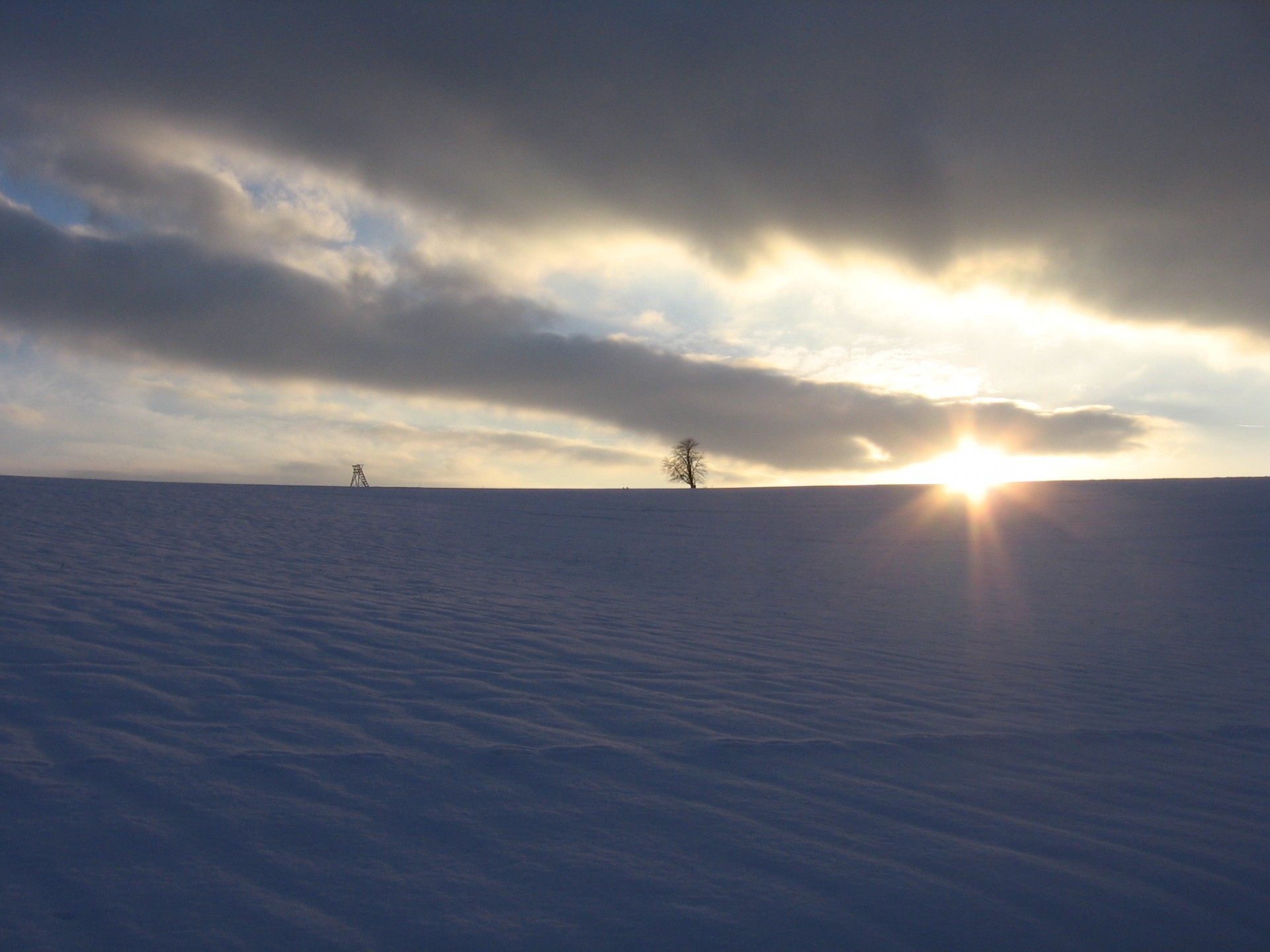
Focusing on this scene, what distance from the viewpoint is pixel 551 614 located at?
8.47m

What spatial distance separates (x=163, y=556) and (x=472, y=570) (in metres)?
4.19

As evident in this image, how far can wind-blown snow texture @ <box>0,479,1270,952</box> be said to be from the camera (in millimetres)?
2781

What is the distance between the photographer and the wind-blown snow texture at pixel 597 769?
9.12ft

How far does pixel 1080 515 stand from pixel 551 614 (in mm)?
18634

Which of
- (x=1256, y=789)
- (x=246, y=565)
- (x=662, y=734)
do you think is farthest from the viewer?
(x=246, y=565)

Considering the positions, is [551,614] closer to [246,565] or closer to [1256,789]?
[246,565]

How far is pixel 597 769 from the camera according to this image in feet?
13.2

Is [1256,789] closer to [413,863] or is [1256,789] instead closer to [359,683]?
[413,863]

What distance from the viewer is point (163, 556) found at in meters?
10.1

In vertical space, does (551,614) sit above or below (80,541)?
below

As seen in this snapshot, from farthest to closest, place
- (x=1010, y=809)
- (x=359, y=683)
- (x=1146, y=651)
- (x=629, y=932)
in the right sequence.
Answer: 1. (x=1146, y=651)
2. (x=359, y=683)
3. (x=1010, y=809)
4. (x=629, y=932)

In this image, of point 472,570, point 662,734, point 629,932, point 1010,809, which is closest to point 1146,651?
point 1010,809

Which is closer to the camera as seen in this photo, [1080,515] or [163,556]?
[163,556]

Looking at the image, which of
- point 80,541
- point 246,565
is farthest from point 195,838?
point 80,541
